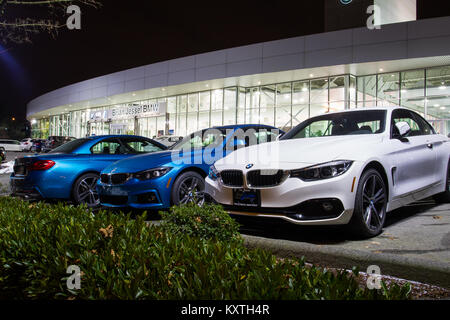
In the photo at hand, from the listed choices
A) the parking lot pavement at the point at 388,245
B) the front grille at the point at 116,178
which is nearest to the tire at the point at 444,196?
the parking lot pavement at the point at 388,245

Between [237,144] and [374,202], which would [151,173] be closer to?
[237,144]

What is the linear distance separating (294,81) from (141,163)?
73.2 ft

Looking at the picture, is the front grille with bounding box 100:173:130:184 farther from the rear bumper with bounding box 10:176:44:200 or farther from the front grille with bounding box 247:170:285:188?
the front grille with bounding box 247:170:285:188

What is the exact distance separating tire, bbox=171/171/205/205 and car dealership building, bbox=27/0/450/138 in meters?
18.2

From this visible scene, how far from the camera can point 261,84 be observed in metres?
27.7

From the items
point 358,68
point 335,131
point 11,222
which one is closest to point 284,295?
point 11,222

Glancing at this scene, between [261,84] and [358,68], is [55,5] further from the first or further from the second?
[261,84]

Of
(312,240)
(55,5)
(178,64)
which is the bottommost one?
(312,240)

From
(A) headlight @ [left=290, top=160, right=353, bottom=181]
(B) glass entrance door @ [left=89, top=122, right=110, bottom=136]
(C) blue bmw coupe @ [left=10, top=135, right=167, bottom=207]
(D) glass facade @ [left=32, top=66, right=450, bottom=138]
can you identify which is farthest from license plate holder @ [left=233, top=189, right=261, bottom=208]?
(B) glass entrance door @ [left=89, top=122, right=110, bottom=136]

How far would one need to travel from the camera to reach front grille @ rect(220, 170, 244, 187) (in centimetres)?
430

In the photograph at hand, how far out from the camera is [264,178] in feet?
13.5
